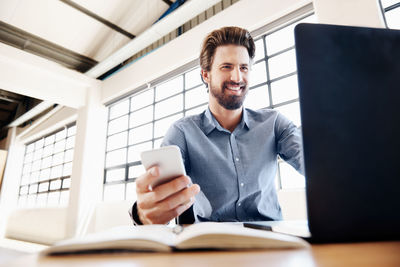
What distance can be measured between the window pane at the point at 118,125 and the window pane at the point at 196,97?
1.73 metres

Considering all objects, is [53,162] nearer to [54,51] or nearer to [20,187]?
[20,187]

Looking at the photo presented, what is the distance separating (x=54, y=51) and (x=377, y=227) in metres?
5.96

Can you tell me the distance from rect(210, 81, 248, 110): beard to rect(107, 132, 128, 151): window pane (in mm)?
4065

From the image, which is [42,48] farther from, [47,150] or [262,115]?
[262,115]

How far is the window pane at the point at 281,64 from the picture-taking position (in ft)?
10.4

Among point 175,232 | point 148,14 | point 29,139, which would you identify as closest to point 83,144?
point 148,14

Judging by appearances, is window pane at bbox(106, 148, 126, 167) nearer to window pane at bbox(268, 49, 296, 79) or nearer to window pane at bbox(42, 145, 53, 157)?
window pane at bbox(42, 145, 53, 157)

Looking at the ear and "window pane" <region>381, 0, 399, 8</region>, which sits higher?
"window pane" <region>381, 0, 399, 8</region>

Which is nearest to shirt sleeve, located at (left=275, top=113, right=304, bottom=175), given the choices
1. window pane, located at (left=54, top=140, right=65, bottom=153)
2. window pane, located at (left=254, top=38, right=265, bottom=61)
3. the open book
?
the open book

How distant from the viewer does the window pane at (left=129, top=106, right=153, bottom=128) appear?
5051mm

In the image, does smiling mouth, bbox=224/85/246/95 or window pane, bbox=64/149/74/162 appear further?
window pane, bbox=64/149/74/162

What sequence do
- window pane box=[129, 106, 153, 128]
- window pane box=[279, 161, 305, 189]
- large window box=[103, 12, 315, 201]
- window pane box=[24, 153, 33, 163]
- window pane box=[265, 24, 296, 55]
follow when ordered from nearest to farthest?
window pane box=[279, 161, 305, 189] < large window box=[103, 12, 315, 201] < window pane box=[265, 24, 296, 55] < window pane box=[129, 106, 153, 128] < window pane box=[24, 153, 33, 163]

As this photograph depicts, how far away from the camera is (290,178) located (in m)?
2.96

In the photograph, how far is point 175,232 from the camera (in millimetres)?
530
